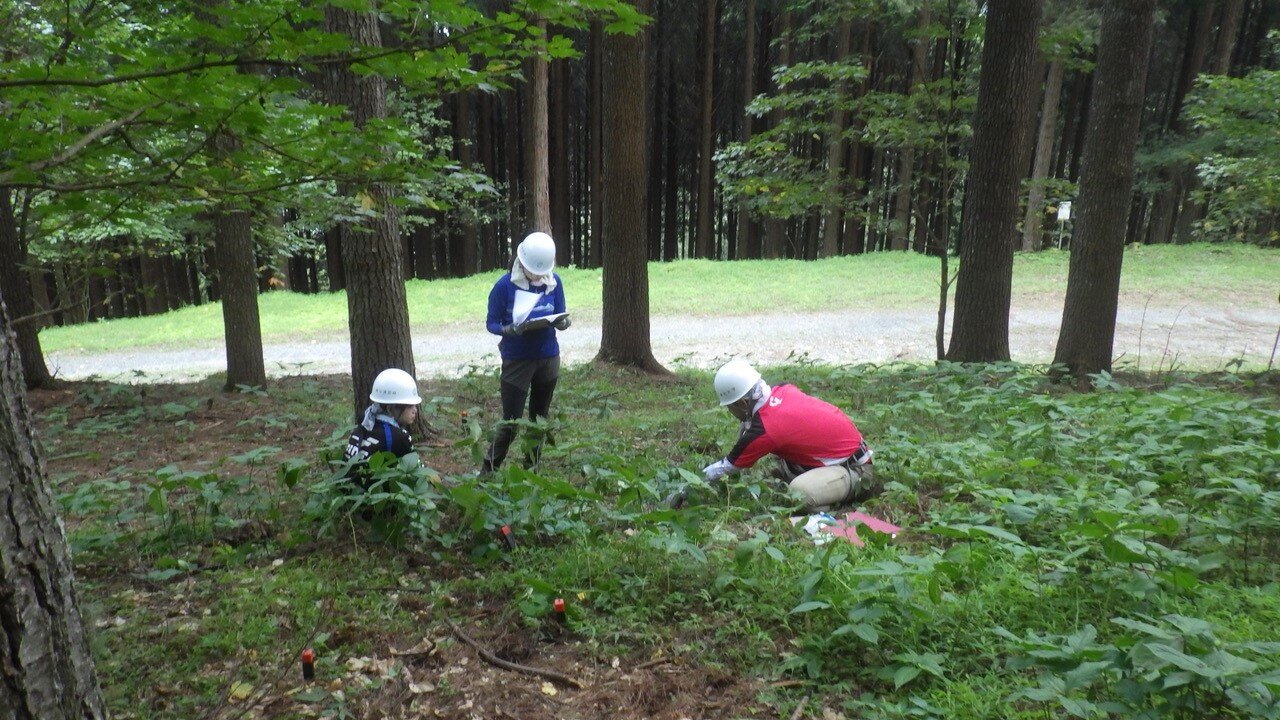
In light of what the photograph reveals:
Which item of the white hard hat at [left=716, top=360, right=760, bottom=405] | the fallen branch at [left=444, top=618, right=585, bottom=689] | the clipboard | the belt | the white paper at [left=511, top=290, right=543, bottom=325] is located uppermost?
the white paper at [left=511, top=290, right=543, bottom=325]

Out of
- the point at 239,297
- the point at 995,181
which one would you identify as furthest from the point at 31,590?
the point at 995,181

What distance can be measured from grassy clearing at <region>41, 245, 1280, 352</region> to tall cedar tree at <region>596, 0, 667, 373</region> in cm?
719

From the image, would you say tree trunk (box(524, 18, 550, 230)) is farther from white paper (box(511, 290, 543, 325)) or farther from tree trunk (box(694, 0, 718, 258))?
tree trunk (box(694, 0, 718, 258))

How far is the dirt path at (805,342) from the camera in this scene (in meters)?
12.7

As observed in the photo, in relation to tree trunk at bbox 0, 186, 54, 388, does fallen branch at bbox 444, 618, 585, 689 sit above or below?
below

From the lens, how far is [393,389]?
13.5ft

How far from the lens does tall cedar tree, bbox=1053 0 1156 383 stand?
7691mm

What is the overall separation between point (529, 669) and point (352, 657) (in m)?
0.70

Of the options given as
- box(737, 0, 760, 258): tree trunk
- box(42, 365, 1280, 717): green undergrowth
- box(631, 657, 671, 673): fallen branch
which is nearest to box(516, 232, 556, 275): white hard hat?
box(42, 365, 1280, 717): green undergrowth

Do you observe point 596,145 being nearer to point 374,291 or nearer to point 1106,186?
point 1106,186

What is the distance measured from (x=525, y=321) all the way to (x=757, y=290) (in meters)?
14.9

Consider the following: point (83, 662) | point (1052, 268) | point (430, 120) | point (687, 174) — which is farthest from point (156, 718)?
point (687, 174)

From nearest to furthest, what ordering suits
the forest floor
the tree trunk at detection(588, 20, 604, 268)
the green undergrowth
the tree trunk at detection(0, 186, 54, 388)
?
the green undergrowth
the tree trunk at detection(0, 186, 54, 388)
the forest floor
the tree trunk at detection(588, 20, 604, 268)

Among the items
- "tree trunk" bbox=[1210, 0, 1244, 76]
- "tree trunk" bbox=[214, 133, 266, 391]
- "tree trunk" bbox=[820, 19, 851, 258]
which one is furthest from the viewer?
"tree trunk" bbox=[1210, 0, 1244, 76]
